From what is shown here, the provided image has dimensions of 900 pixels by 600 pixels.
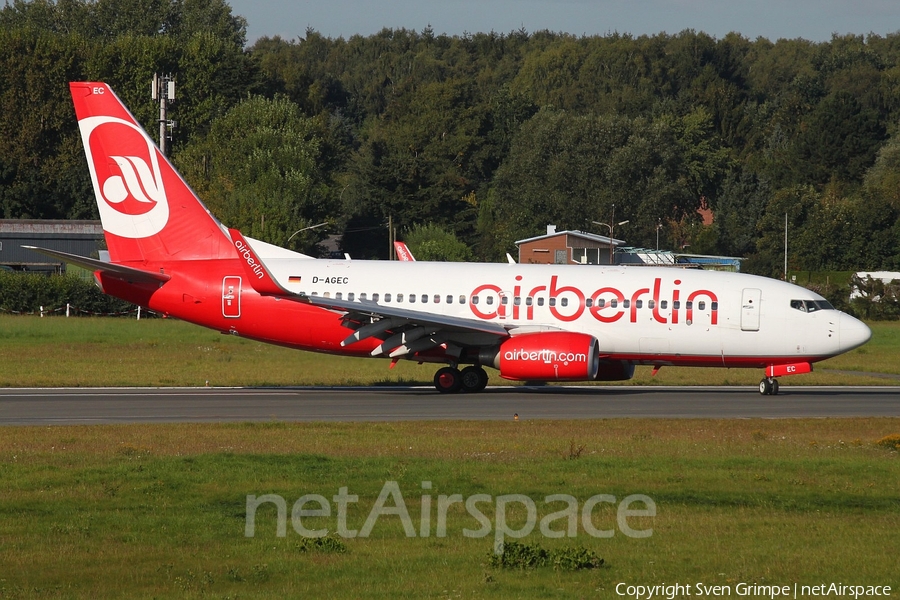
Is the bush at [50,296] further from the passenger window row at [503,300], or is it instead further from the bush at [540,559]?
the bush at [540,559]

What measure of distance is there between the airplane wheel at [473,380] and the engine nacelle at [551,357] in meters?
1.95

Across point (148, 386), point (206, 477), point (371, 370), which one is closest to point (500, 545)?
point (206, 477)

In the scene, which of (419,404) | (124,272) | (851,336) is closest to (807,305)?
(851,336)

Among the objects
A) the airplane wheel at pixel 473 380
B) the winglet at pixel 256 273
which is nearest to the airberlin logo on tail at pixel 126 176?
the winglet at pixel 256 273

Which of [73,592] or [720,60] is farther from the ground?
[720,60]

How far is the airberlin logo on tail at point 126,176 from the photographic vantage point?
111 ft

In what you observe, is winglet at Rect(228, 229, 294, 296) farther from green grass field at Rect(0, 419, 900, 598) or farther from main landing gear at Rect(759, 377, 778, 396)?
main landing gear at Rect(759, 377, 778, 396)

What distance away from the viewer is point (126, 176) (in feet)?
111

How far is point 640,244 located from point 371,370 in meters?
82.0

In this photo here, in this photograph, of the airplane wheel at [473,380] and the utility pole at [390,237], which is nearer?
the airplane wheel at [473,380]

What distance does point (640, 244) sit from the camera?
11794 centimetres

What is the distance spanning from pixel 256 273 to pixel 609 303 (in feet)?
31.1

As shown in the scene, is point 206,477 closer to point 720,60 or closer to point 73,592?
point 73,592

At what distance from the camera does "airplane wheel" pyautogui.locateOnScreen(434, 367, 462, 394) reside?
106 feet
